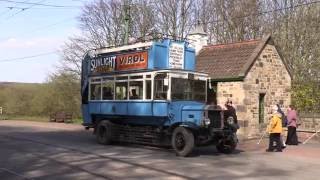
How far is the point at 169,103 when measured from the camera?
A: 19391mm

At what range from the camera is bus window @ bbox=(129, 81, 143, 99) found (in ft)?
67.2

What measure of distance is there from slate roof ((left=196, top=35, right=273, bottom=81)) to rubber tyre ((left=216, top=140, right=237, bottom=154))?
743 centimetres

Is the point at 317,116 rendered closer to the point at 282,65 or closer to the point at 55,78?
the point at 282,65

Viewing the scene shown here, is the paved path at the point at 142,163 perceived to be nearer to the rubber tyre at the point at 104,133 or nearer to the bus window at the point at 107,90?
the rubber tyre at the point at 104,133

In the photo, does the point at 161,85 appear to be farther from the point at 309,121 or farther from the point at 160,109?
the point at 309,121

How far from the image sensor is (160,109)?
770 inches

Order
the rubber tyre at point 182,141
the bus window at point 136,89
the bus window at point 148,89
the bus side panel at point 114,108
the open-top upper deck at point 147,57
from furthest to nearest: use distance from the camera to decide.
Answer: the bus side panel at point 114,108, the bus window at point 136,89, the open-top upper deck at point 147,57, the bus window at point 148,89, the rubber tyre at point 182,141

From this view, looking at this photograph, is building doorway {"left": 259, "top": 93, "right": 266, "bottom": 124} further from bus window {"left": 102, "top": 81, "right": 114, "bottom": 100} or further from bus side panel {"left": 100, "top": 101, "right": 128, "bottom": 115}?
bus side panel {"left": 100, "top": 101, "right": 128, "bottom": 115}

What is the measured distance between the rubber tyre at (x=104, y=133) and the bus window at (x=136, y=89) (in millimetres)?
1794

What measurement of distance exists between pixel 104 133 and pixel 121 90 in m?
1.95

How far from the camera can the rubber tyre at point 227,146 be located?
19.6 meters

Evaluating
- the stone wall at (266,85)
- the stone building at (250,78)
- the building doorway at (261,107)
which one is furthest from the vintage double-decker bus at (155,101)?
the building doorway at (261,107)

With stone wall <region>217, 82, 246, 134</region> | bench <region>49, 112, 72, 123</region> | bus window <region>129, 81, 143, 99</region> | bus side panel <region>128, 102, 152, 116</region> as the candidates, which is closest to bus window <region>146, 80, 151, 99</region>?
bus side panel <region>128, 102, 152, 116</region>

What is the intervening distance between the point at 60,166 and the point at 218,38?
32574mm
